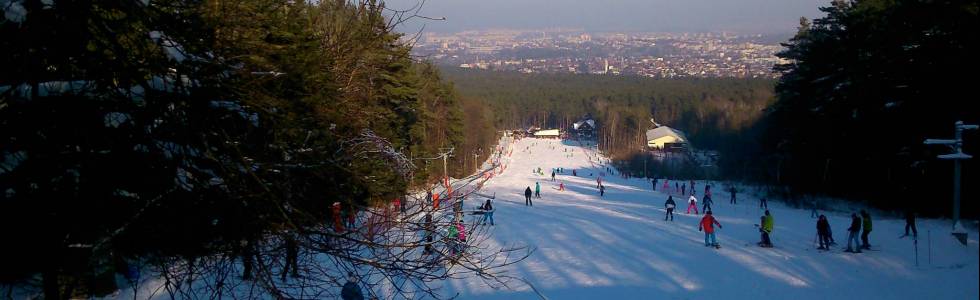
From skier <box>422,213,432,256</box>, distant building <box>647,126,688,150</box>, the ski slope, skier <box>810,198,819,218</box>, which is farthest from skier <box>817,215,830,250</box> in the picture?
distant building <box>647,126,688,150</box>

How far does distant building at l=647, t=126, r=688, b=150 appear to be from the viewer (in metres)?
90.6

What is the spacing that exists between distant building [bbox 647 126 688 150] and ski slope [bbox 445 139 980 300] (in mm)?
71451

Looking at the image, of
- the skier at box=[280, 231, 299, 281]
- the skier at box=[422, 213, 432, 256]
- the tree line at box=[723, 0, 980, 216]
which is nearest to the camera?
the skier at box=[280, 231, 299, 281]

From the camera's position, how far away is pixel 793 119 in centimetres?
3381

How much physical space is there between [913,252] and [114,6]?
14.6 metres

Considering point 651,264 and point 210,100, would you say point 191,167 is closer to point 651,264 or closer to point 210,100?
point 210,100

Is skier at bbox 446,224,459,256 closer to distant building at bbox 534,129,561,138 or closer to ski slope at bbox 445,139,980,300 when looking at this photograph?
ski slope at bbox 445,139,980,300

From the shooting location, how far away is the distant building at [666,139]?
90.6 meters

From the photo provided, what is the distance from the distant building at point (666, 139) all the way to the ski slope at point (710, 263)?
7145cm

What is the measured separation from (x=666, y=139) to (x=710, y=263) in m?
83.2

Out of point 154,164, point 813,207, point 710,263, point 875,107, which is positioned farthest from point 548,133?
point 154,164

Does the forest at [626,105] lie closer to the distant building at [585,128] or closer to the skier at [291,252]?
the distant building at [585,128]

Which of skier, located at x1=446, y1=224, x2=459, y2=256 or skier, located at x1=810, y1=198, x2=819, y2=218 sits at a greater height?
skier, located at x1=446, y1=224, x2=459, y2=256

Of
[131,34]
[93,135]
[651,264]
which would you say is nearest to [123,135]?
Result: [93,135]
